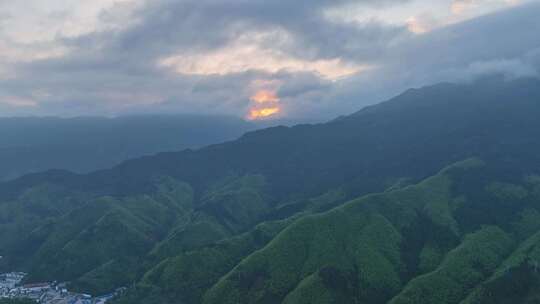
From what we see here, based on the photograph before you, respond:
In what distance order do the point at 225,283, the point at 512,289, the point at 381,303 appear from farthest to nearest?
the point at 225,283 < the point at 381,303 < the point at 512,289

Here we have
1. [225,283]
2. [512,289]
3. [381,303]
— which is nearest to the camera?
[512,289]

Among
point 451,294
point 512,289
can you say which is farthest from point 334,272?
point 512,289

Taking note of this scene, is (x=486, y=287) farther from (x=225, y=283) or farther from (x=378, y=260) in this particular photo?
(x=225, y=283)

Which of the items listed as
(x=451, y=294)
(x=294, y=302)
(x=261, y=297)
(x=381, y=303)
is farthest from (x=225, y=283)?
(x=451, y=294)

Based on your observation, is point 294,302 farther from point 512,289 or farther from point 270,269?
point 512,289

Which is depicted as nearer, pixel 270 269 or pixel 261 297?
pixel 261 297

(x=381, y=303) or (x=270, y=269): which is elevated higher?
(x=270, y=269)

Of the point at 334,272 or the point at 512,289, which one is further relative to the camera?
the point at 334,272

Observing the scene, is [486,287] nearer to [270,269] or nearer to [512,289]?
[512,289]
